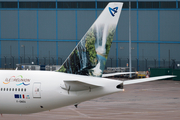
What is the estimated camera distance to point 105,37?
21.2m

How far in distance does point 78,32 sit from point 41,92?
7017 centimetres

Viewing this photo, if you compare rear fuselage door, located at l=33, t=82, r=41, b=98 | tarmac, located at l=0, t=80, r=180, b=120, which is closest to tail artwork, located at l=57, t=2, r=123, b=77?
rear fuselage door, located at l=33, t=82, r=41, b=98

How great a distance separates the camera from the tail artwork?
69.3 ft

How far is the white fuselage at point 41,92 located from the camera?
21.3 m

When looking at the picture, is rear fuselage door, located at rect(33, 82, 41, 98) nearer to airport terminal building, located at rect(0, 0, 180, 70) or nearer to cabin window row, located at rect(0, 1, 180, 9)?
airport terminal building, located at rect(0, 0, 180, 70)

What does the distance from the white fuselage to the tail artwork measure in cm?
63

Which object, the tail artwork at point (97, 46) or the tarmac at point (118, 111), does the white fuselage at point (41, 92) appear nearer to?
the tail artwork at point (97, 46)

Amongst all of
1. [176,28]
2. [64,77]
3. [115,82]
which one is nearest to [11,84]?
[64,77]

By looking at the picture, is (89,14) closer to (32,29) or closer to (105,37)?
(32,29)

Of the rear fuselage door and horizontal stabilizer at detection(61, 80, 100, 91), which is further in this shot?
the rear fuselage door

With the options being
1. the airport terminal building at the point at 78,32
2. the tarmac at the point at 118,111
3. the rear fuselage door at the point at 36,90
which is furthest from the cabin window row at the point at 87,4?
the rear fuselage door at the point at 36,90

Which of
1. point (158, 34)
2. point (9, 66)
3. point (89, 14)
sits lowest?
point (9, 66)

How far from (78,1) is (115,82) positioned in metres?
72.0

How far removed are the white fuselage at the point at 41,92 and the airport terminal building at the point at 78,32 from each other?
68100mm
